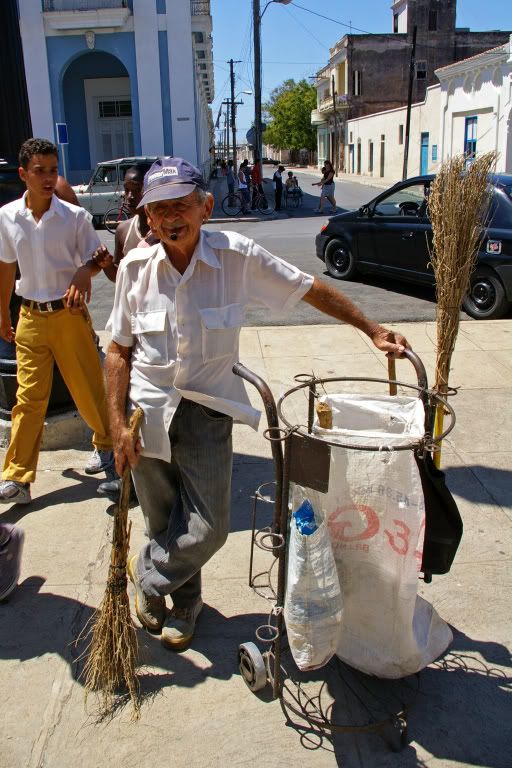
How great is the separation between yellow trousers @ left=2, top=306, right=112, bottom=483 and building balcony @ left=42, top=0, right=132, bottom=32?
24171mm

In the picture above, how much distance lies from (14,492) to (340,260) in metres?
8.20

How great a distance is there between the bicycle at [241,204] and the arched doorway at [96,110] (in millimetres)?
6015

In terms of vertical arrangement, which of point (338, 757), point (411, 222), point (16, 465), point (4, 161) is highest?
point (4, 161)

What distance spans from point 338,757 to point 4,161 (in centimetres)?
430

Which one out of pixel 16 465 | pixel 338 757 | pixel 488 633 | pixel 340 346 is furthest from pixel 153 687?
pixel 340 346

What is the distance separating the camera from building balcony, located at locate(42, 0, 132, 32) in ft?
80.9

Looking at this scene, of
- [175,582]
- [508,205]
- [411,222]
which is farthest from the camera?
[411,222]

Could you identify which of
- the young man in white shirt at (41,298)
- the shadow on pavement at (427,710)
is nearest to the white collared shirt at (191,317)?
the shadow on pavement at (427,710)

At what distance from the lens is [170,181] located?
2.47m

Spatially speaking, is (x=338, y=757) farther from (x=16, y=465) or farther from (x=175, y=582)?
(x=16, y=465)

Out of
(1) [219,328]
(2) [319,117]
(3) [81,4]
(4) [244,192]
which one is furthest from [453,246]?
(2) [319,117]

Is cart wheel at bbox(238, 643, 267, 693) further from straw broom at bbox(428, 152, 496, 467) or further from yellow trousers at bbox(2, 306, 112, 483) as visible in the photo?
yellow trousers at bbox(2, 306, 112, 483)

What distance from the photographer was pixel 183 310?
255cm

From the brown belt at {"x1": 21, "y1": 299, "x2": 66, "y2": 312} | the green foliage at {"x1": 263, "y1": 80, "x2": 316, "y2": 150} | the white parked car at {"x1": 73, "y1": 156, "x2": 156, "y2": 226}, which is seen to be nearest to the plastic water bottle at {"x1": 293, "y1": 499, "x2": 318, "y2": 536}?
the brown belt at {"x1": 21, "y1": 299, "x2": 66, "y2": 312}
